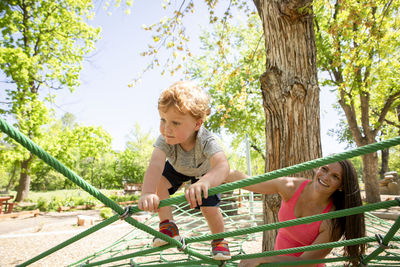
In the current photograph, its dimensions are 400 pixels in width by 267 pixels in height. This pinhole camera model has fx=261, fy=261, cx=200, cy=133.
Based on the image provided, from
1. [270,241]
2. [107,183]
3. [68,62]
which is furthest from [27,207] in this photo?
[107,183]

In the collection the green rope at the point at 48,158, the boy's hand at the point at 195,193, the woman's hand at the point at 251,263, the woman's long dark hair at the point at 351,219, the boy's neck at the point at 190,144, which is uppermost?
the boy's neck at the point at 190,144

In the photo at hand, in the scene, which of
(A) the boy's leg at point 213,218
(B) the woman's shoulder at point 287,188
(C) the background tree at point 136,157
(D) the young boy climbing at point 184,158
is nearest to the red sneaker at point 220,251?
(D) the young boy climbing at point 184,158

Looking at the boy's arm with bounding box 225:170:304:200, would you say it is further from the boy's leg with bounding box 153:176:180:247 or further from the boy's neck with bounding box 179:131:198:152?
the boy's leg with bounding box 153:176:180:247

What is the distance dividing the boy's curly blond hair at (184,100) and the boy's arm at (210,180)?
27 centimetres

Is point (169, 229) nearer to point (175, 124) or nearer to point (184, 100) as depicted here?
point (175, 124)

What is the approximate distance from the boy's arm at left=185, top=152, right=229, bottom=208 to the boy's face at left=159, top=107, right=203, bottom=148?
21 cm

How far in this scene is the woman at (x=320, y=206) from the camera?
1.59 metres

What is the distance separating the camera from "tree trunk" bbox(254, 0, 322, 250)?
2359mm

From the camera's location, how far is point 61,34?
423 inches

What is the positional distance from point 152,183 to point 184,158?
30cm

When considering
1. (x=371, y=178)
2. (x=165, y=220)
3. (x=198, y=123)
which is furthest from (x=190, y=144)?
(x=371, y=178)

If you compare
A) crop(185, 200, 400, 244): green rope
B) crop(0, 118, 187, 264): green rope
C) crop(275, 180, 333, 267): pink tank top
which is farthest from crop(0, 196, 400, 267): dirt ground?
crop(0, 118, 187, 264): green rope

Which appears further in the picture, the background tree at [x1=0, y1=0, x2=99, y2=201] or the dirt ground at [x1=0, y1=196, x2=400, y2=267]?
the background tree at [x1=0, y1=0, x2=99, y2=201]

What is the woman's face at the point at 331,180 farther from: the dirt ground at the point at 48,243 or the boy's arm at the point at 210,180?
the dirt ground at the point at 48,243
